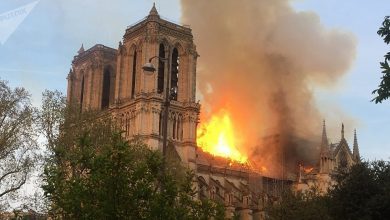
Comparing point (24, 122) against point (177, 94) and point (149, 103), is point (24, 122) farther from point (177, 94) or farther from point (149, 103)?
point (177, 94)

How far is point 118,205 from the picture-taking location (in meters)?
22.8

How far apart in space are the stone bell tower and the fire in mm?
11929

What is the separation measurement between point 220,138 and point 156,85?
1911 cm

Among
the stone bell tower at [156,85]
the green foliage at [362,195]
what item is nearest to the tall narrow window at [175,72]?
the stone bell tower at [156,85]

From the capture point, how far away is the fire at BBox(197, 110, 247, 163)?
99.2 m

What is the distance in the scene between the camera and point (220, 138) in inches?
3944

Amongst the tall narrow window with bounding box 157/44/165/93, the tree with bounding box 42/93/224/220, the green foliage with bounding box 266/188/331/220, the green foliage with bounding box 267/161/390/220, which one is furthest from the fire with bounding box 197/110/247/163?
the tree with bounding box 42/93/224/220

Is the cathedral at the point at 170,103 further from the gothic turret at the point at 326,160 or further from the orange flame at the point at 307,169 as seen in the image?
the orange flame at the point at 307,169

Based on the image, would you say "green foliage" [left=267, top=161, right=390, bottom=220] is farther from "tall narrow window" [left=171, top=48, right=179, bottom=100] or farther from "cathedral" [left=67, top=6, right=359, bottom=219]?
"tall narrow window" [left=171, top=48, right=179, bottom=100]

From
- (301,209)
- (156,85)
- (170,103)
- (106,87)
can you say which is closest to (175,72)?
(156,85)

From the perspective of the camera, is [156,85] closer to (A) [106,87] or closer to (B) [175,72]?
(B) [175,72]

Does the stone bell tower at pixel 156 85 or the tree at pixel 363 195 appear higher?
the stone bell tower at pixel 156 85

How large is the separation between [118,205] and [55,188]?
2305 mm

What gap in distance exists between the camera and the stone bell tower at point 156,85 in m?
83.1
